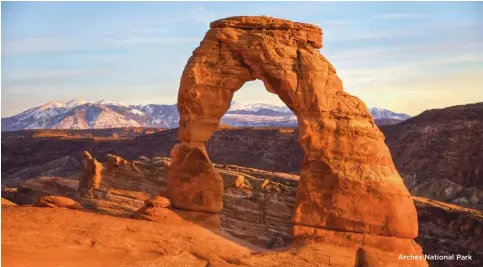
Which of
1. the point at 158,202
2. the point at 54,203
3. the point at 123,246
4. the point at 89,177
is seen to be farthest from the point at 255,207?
the point at 123,246

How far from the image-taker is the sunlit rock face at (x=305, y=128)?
59.6 feet

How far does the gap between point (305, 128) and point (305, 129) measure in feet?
0.11

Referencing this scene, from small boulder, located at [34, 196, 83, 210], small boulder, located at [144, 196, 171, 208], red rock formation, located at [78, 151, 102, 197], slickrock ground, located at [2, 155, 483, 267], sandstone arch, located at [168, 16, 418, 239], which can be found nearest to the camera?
sandstone arch, located at [168, 16, 418, 239]

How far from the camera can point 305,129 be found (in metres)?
18.7

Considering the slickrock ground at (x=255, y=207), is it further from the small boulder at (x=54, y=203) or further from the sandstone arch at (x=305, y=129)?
the sandstone arch at (x=305, y=129)

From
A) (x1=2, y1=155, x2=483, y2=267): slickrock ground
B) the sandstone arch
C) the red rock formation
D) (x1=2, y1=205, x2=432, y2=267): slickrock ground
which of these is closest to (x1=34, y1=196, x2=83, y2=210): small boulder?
(x1=2, y1=205, x2=432, y2=267): slickrock ground

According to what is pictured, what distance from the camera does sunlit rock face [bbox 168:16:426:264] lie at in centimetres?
1817

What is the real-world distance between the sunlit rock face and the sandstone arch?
0.03m

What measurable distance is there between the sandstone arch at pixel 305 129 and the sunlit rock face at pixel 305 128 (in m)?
0.03

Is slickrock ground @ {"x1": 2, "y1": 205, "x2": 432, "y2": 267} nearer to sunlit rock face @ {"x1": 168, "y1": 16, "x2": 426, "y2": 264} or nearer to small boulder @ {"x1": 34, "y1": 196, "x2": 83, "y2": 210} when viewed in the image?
small boulder @ {"x1": 34, "y1": 196, "x2": 83, "y2": 210}

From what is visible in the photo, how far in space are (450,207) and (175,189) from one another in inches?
669

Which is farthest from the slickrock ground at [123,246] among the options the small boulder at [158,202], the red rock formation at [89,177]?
the red rock formation at [89,177]

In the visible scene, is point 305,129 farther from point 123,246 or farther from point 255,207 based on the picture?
point 255,207

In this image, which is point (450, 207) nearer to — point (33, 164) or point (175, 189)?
point (175, 189)
